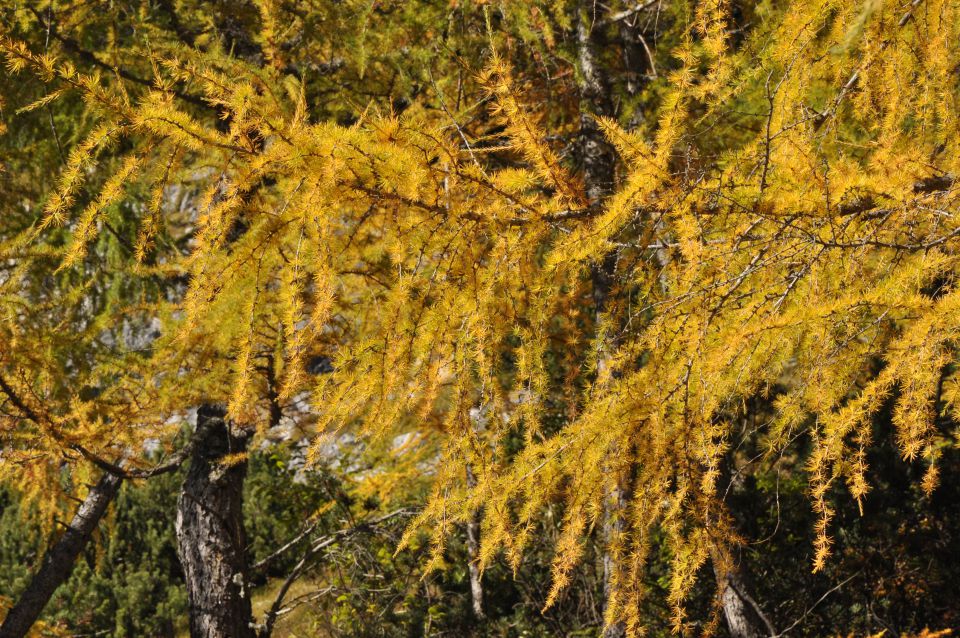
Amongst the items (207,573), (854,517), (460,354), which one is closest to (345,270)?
(460,354)

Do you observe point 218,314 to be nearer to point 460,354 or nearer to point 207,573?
point 460,354

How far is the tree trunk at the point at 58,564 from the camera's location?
13.3ft

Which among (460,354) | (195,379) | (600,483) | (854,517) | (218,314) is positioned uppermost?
(195,379)

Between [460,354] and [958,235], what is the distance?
4.22 ft

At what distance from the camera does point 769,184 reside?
199cm

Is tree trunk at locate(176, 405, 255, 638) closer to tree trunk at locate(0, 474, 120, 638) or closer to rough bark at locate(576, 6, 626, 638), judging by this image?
tree trunk at locate(0, 474, 120, 638)

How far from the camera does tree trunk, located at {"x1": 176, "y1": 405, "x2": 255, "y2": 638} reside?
426 centimetres

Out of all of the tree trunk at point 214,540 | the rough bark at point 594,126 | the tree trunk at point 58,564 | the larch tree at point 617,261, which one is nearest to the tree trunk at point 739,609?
the rough bark at point 594,126

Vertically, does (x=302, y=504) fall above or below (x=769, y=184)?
above

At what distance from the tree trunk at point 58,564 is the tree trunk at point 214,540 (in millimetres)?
523

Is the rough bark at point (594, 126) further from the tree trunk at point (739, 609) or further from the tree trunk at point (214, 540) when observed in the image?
the tree trunk at point (214, 540)

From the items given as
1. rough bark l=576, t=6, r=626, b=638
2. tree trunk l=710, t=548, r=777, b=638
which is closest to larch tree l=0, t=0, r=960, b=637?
rough bark l=576, t=6, r=626, b=638

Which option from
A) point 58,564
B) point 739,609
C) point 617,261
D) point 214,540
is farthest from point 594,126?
point 58,564

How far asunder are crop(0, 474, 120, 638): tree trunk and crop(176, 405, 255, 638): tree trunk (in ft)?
1.72
